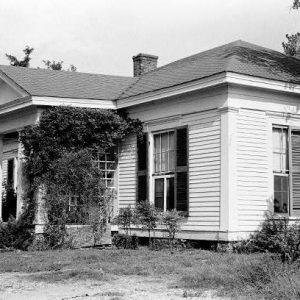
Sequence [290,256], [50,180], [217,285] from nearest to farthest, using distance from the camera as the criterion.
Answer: [217,285] → [290,256] → [50,180]

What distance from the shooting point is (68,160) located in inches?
683

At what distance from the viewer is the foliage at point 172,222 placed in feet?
54.3

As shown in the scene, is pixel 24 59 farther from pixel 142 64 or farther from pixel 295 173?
pixel 295 173

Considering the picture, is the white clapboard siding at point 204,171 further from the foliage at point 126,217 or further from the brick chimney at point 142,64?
the brick chimney at point 142,64

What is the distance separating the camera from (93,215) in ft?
58.6

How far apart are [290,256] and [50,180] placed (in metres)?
9.12

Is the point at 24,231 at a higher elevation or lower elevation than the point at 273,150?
lower

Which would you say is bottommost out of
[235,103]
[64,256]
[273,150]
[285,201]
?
[64,256]

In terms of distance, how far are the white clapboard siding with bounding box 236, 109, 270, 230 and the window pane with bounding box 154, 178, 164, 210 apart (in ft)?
9.54

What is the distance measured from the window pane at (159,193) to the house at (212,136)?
3cm

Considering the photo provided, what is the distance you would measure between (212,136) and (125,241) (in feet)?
14.5

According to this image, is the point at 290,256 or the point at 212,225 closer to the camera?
the point at 290,256

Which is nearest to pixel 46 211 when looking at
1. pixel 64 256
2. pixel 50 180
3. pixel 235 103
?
pixel 50 180

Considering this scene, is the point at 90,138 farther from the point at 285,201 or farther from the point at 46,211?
the point at 285,201
